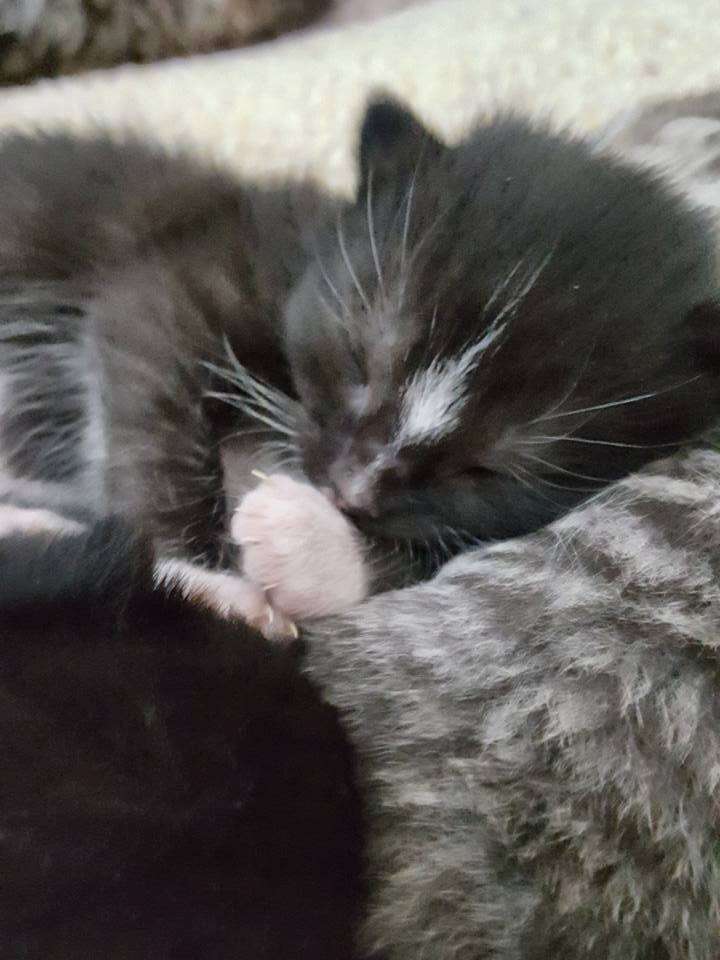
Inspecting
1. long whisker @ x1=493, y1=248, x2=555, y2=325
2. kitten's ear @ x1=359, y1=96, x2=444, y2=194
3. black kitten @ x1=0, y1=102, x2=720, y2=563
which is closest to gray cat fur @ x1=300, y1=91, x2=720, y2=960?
black kitten @ x1=0, y1=102, x2=720, y2=563

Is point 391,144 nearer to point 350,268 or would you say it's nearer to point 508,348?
point 350,268

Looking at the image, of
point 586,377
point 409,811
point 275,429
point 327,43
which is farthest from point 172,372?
point 327,43

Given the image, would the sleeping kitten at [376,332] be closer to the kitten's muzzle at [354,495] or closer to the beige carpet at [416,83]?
the kitten's muzzle at [354,495]

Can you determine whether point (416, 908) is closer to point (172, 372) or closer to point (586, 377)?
point (586, 377)

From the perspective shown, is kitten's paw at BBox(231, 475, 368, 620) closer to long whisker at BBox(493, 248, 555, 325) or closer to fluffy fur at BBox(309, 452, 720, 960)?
fluffy fur at BBox(309, 452, 720, 960)

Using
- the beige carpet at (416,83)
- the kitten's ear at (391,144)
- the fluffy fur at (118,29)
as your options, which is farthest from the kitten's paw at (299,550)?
the fluffy fur at (118,29)
